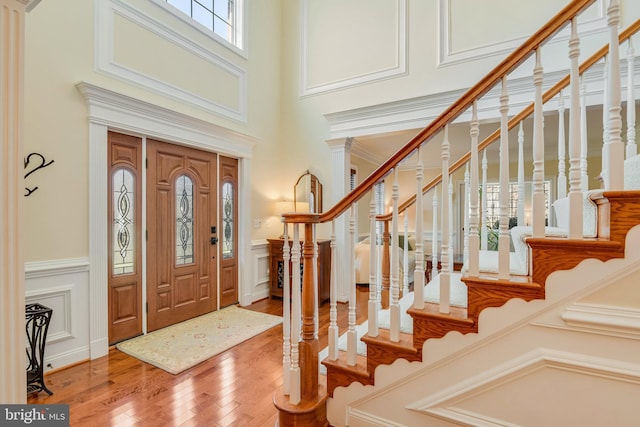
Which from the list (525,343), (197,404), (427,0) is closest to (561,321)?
(525,343)

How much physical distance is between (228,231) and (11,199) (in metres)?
3.03

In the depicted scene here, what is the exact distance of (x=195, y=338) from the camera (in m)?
2.78

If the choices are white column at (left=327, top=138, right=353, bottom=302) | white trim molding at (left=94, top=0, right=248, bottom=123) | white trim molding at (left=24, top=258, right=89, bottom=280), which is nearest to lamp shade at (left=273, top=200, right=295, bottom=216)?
white column at (left=327, top=138, right=353, bottom=302)

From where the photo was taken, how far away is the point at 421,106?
348 cm

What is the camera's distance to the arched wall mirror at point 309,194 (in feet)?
13.5

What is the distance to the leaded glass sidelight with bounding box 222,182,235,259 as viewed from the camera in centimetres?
370

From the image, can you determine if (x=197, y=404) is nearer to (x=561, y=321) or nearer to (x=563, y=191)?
(x=561, y=321)

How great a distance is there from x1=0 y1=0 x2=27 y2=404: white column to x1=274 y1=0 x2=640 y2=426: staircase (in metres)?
1.02

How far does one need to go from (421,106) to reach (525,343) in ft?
9.55

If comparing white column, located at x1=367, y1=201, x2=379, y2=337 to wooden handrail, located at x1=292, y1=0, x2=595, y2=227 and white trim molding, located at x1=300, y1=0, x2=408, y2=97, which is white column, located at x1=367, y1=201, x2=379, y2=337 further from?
white trim molding, located at x1=300, y1=0, x2=408, y2=97

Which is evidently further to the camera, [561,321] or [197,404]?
[197,404]

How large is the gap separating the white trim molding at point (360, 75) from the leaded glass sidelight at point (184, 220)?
221 cm

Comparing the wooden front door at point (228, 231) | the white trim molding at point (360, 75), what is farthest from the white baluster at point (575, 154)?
the wooden front door at point (228, 231)

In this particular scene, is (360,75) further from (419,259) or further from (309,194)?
(419,259)
